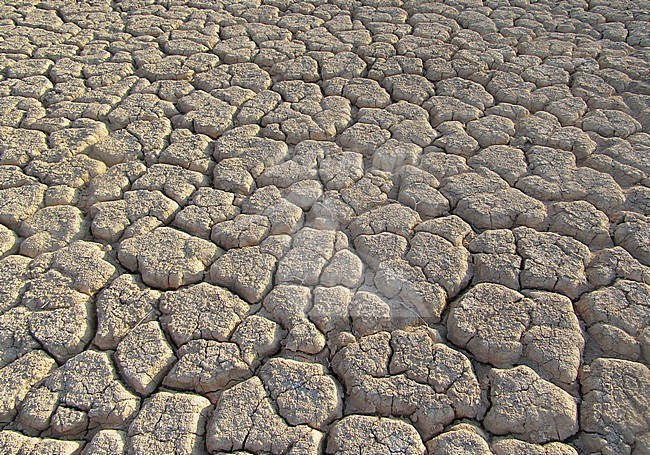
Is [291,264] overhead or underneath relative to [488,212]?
underneath

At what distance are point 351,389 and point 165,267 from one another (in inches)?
30.7

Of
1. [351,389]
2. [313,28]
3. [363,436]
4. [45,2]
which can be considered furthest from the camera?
[45,2]

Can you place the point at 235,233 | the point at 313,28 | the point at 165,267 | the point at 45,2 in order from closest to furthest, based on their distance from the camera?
the point at 165,267 < the point at 235,233 < the point at 313,28 < the point at 45,2

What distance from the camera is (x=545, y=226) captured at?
2090mm

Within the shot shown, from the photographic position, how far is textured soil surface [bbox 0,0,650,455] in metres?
1.54

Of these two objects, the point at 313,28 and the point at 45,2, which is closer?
the point at 313,28

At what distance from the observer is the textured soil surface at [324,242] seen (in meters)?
1.54

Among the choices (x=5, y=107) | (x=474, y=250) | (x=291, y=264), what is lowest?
(x=5, y=107)

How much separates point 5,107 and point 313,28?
179cm

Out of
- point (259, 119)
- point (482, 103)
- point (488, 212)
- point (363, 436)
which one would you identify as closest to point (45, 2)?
point (259, 119)

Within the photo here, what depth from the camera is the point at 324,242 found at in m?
2.02

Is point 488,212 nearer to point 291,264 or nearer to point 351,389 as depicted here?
point 291,264

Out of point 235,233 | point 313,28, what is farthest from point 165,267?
point 313,28

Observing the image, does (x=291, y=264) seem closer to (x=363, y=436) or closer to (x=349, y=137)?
(x=363, y=436)
